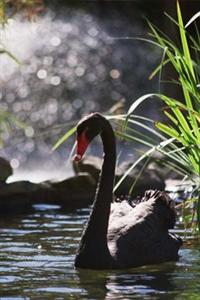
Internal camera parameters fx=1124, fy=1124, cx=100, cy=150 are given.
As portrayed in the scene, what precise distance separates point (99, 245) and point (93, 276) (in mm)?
269

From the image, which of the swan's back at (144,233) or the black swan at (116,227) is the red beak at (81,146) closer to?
the black swan at (116,227)

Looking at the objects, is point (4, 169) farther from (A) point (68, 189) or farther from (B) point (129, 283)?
(B) point (129, 283)

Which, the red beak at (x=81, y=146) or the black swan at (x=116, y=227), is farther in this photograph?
the black swan at (x=116, y=227)

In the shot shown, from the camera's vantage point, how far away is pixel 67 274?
702cm

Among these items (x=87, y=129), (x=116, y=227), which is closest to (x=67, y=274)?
(x=116, y=227)

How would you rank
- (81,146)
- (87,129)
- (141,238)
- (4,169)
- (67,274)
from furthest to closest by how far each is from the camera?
(4,169)
(141,238)
(87,129)
(81,146)
(67,274)

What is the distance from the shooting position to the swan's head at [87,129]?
23.5 feet

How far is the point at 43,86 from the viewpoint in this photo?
17625 millimetres

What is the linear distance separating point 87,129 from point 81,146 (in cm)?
16

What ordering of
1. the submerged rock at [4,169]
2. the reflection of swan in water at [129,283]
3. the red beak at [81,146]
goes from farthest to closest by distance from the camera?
1. the submerged rock at [4,169]
2. the red beak at [81,146]
3. the reflection of swan in water at [129,283]

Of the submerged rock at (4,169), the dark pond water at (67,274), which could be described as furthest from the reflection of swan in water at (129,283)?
the submerged rock at (4,169)

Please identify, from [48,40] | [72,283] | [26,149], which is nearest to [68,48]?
[48,40]

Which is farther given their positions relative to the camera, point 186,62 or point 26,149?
point 26,149

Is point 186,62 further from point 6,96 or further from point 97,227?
point 6,96
